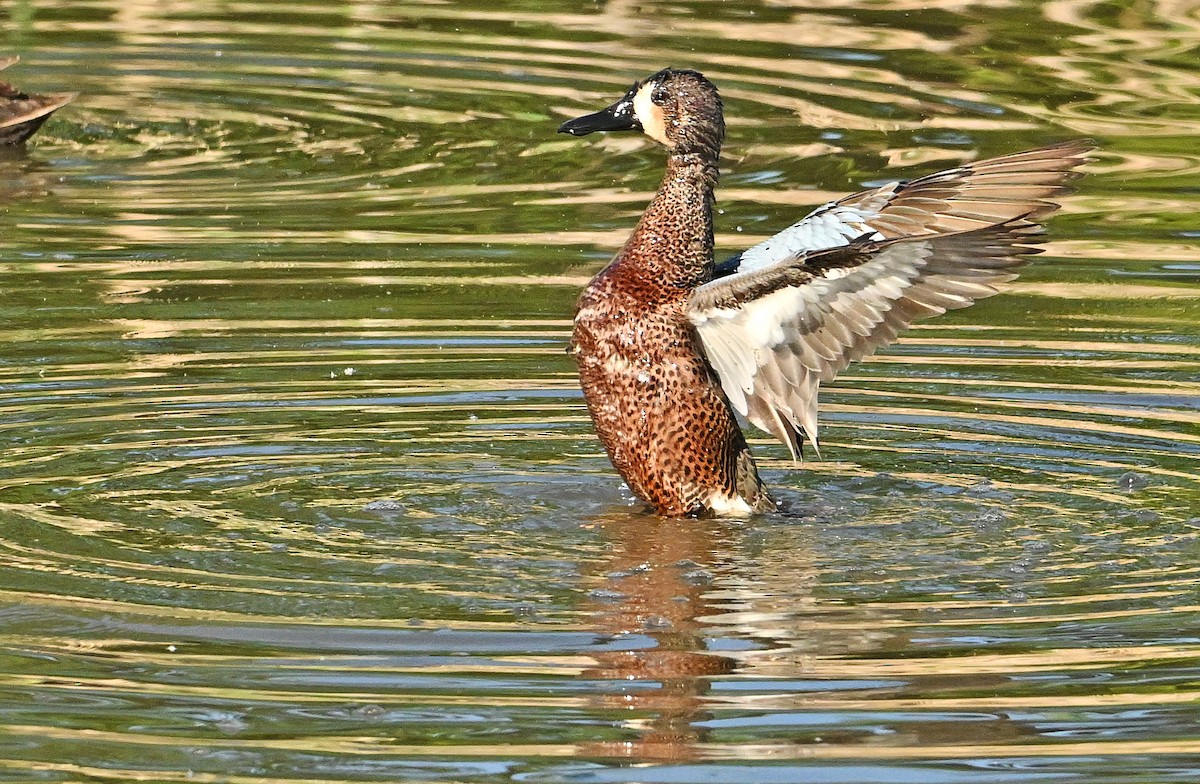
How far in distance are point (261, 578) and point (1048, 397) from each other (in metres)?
3.29

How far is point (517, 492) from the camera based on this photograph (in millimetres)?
7148

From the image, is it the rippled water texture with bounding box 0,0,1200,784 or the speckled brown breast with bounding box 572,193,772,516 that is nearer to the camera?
the rippled water texture with bounding box 0,0,1200,784

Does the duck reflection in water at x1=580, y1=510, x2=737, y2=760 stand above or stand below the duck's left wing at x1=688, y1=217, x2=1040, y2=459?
below

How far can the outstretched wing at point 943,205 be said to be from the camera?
6.82 meters

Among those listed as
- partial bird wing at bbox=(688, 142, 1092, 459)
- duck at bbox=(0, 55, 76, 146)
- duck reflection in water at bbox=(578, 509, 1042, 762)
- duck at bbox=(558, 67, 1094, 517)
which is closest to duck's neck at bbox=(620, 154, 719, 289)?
duck at bbox=(558, 67, 1094, 517)

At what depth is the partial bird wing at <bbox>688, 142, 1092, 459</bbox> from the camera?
6.55m

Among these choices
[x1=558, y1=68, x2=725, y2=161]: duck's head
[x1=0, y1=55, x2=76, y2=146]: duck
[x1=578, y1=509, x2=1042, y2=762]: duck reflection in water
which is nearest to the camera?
[x1=578, y1=509, x2=1042, y2=762]: duck reflection in water

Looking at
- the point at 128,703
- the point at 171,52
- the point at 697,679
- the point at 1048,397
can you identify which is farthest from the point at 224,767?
the point at 171,52

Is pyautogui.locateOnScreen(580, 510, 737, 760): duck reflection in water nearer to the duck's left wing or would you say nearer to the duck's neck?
the duck's left wing

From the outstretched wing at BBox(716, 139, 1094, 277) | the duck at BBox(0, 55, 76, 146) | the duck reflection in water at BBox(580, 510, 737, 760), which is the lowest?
the duck reflection in water at BBox(580, 510, 737, 760)

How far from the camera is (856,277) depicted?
21.7ft

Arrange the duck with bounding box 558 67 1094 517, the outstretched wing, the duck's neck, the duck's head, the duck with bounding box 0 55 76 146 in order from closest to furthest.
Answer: the duck with bounding box 558 67 1094 517 < the outstretched wing < the duck's neck < the duck's head < the duck with bounding box 0 55 76 146

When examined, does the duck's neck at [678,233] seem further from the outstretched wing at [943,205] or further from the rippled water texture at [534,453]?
the rippled water texture at [534,453]

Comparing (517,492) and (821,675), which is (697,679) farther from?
(517,492)
